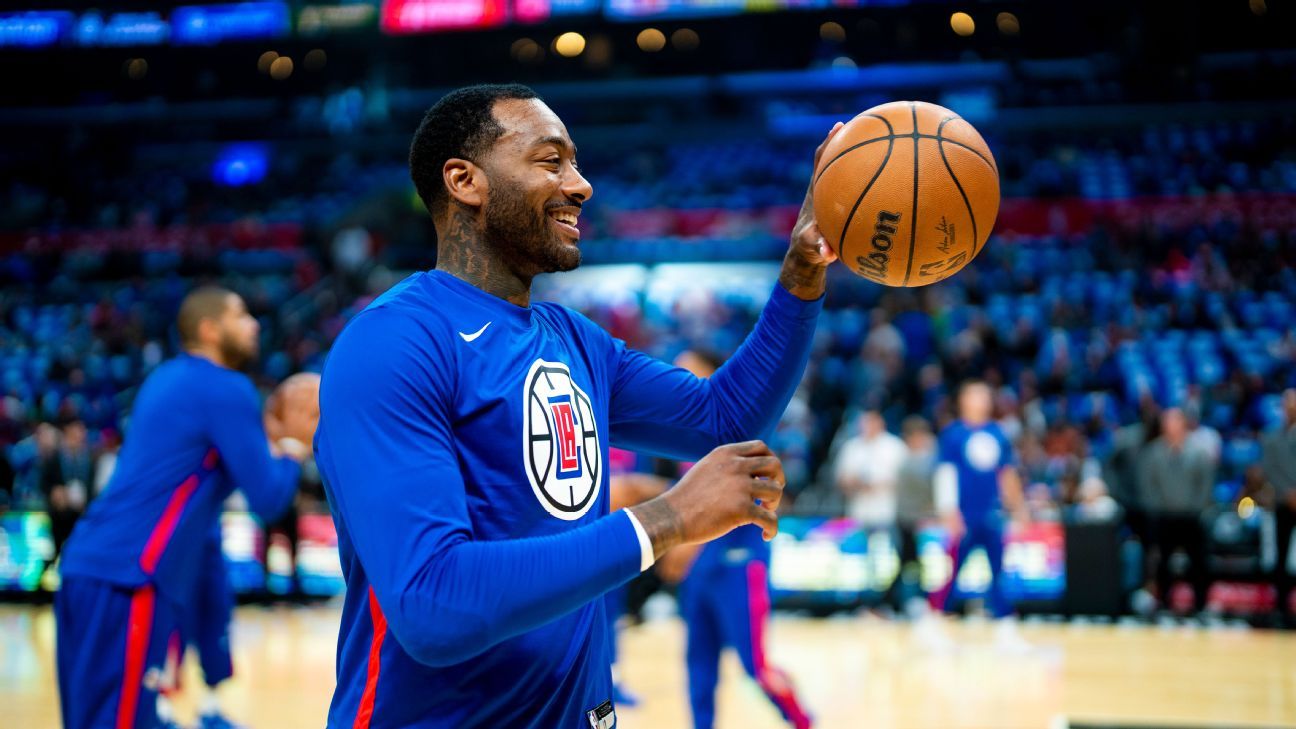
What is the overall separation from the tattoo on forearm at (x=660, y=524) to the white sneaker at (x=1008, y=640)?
7.88 metres

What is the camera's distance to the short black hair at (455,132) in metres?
2.06

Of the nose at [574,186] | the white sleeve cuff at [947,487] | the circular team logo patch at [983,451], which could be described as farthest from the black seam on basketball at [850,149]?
the white sleeve cuff at [947,487]

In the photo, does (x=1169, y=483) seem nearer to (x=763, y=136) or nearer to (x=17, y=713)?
(x=17, y=713)

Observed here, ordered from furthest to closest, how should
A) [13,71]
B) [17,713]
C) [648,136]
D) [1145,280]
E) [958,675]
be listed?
[13,71]
[648,136]
[1145,280]
[958,675]
[17,713]

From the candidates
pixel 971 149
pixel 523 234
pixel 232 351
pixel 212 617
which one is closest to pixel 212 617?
pixel 212 617

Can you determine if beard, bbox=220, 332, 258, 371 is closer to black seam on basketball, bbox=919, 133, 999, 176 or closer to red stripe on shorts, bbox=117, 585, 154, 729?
red stripe on shorts, bbox=117, 585, 154, 729

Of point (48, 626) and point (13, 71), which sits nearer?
point (48, 626)

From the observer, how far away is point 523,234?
207 centimetres

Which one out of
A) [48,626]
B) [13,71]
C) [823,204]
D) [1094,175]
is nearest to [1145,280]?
[1094,175]

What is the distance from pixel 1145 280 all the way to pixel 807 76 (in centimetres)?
706

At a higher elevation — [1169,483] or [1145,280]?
[1145,280]

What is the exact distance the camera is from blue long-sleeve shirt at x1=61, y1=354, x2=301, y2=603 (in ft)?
13.4

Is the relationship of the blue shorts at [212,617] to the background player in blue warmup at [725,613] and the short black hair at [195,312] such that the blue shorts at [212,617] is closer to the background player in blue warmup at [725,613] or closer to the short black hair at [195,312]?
the short black hair at [195,312]

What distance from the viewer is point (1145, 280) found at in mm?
15312
